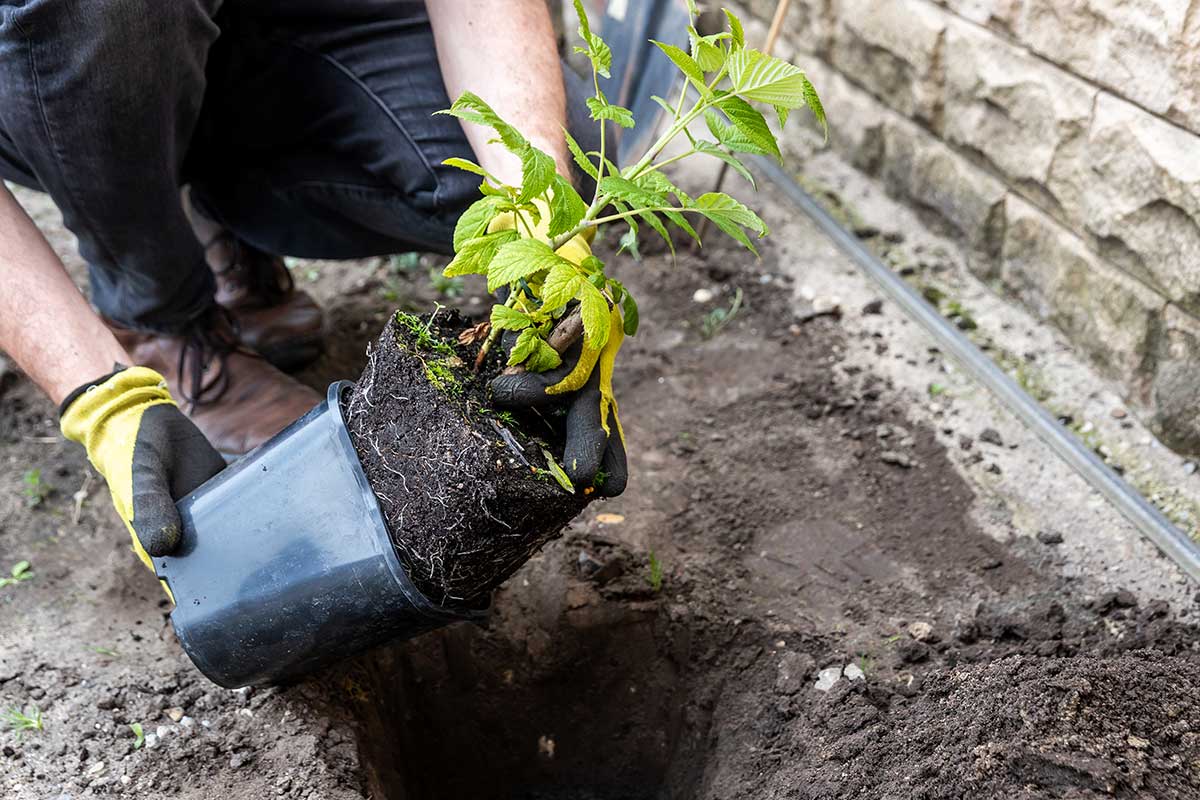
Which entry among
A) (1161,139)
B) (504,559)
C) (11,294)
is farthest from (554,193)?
(1161,139)

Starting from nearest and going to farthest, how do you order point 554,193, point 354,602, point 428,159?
point 554,193
point 354,602
point 428,159

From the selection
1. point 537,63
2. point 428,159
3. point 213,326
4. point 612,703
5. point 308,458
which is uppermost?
point 537,63

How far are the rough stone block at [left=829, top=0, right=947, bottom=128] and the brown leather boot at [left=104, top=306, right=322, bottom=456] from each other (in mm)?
1682

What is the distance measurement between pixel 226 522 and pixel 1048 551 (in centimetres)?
135

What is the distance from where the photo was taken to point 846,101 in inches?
114

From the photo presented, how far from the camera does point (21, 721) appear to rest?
1480mm

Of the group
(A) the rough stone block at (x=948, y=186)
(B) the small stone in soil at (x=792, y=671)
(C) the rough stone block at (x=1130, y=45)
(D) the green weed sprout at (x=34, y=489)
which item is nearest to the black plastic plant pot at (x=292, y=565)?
(B) the small stone in soil at (x=792, y=671)

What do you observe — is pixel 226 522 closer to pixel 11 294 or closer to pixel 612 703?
pixel 11 294

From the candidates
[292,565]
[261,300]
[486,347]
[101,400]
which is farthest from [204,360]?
[486,347]

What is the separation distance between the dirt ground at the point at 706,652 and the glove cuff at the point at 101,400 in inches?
15.3

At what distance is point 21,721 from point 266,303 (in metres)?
1.06

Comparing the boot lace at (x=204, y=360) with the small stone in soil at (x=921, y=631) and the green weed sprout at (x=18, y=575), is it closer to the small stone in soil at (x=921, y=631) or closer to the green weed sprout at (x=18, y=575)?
the green weed sprout at (x=18, y=575)

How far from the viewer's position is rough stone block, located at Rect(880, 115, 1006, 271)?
2.41 metres

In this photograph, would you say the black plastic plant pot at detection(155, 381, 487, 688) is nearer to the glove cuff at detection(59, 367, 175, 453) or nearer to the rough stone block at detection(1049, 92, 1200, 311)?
the glove cuff at detection(59, 367, 175, 453)
